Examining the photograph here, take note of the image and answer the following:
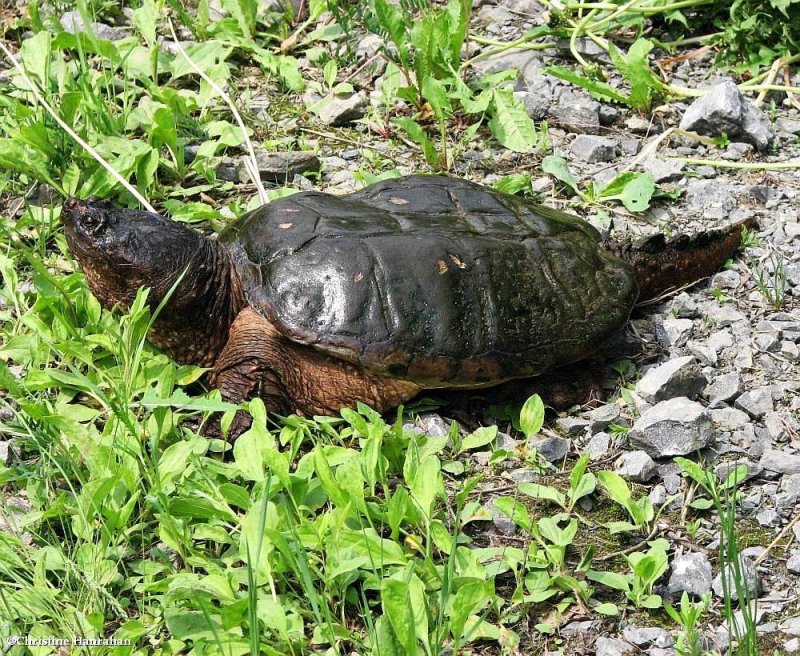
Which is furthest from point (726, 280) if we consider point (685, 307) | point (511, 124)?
point (511, 124)

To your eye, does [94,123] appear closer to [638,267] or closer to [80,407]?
[80,407]

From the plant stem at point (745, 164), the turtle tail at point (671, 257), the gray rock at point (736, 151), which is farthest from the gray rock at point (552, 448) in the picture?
the gray rock at point (736, 151)

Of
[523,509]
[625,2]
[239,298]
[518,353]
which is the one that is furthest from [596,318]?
[625,2]

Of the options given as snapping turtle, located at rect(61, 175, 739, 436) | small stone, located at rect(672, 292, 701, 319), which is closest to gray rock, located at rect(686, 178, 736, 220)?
small stone, located at rect(672, 292, 701, 319)

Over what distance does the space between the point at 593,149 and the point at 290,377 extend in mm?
2133

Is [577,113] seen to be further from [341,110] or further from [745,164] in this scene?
[341,110]

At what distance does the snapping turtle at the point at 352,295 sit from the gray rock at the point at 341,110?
1.37m

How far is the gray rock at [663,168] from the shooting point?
4398 mm

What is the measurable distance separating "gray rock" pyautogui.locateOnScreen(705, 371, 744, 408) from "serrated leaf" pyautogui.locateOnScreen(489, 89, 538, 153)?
163 centimetres

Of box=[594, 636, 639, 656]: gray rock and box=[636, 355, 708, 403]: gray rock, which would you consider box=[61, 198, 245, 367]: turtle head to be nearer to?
box=[636, 355, 708, 403]: gray rock

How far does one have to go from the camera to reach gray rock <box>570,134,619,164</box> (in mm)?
4531

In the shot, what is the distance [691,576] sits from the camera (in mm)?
2484

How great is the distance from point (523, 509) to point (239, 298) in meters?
1.29

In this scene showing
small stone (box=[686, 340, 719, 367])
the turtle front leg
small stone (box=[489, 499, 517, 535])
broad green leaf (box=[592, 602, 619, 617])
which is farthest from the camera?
small stone (box=[686, 340, 719, 367])
